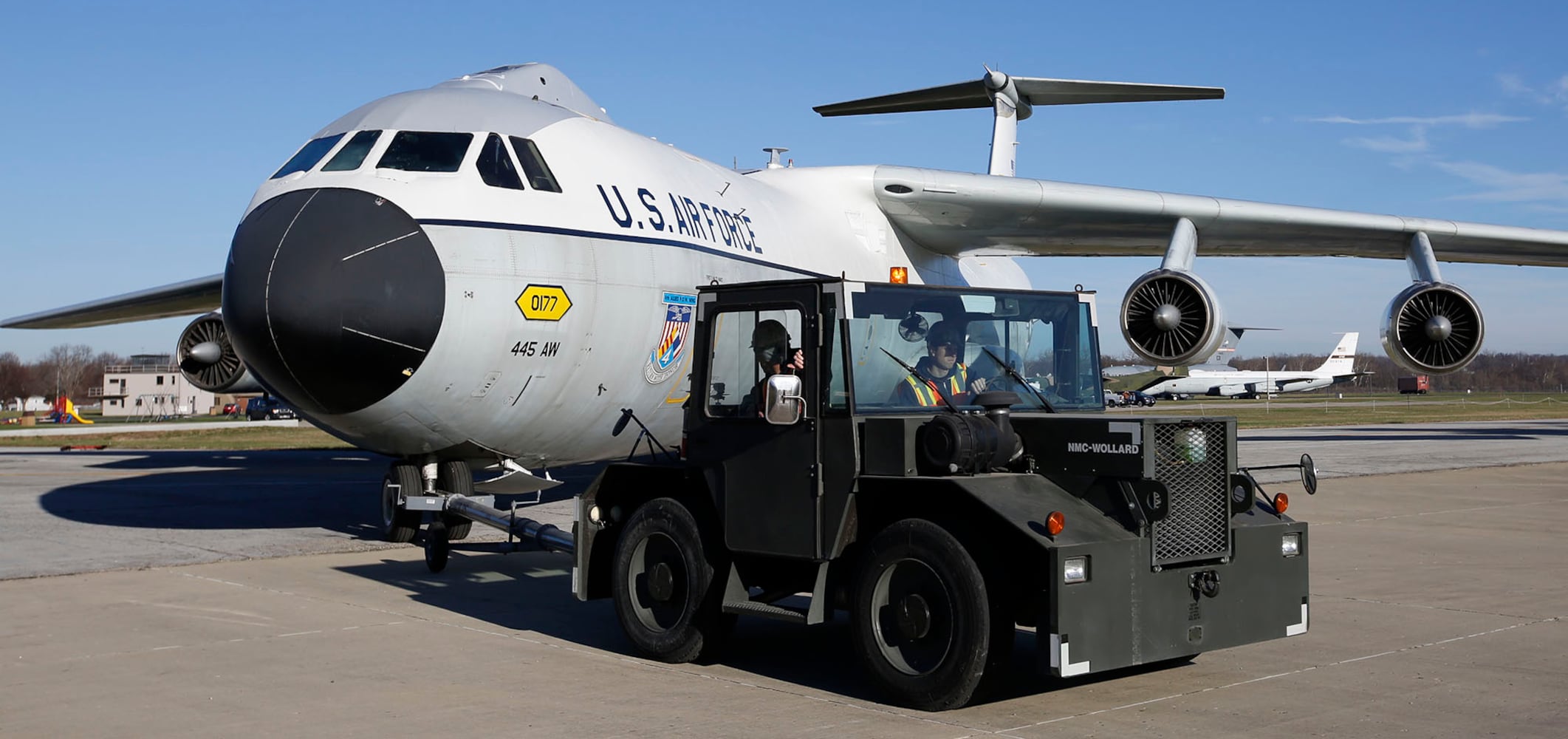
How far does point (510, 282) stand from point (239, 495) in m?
9.85

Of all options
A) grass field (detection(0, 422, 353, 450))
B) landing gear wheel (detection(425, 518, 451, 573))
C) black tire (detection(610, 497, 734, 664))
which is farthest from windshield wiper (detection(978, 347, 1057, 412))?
grass field (detection(0, 422, 353, 450))

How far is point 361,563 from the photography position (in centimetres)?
1152

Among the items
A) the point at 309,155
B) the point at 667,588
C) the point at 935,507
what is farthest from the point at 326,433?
the point at 935,507

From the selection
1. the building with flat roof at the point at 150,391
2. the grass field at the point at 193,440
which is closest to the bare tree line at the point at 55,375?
the building with flat roof at the point at 150,391

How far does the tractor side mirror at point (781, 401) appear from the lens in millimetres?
6223

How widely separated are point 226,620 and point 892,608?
489 cm

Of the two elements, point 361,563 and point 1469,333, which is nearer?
point 361,563

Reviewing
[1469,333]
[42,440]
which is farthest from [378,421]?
[42,440]

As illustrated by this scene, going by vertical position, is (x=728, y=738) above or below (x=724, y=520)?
below

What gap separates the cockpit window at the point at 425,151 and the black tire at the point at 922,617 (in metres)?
5.57

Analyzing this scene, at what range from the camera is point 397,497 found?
11.6 meters

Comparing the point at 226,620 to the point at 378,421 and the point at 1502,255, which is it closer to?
the point at 378,421

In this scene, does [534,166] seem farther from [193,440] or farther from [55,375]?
[55,375]

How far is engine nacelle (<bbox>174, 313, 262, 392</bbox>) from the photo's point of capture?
17.7m
